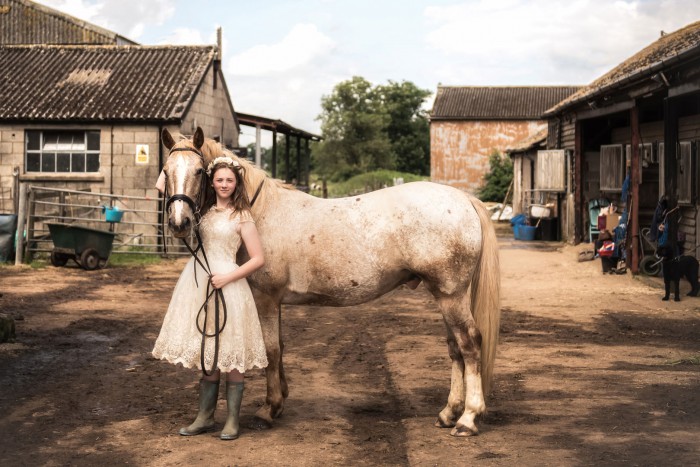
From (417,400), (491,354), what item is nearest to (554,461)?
(491,354)

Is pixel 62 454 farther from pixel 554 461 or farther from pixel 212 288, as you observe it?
pixel 554 461

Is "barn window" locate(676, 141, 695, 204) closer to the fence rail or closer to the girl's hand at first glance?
the fence rail

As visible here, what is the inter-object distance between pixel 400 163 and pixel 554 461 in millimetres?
69337

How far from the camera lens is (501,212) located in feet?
110

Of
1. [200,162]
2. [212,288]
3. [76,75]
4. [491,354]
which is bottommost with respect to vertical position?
[491,354]

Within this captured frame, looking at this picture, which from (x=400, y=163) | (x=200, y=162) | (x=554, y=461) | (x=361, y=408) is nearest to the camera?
(x=554, y=461)

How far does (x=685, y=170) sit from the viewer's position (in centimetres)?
1362

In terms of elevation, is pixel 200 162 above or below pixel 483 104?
below

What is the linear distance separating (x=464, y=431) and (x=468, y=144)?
4252cm

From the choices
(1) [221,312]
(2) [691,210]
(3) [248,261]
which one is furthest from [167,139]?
(2) [691,210]

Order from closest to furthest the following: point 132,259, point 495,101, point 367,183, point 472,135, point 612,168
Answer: point 132,259 < point 612,168 < point 472,135 < point 367,183 < point 495,101

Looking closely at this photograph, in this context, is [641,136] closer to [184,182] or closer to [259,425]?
[259,425]

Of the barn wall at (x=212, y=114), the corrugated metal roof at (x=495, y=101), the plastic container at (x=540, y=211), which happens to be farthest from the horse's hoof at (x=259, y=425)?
the corrugated metal roof at (x=495, y=101)

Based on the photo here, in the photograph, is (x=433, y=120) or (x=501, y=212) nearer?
(x=501, y=212)
